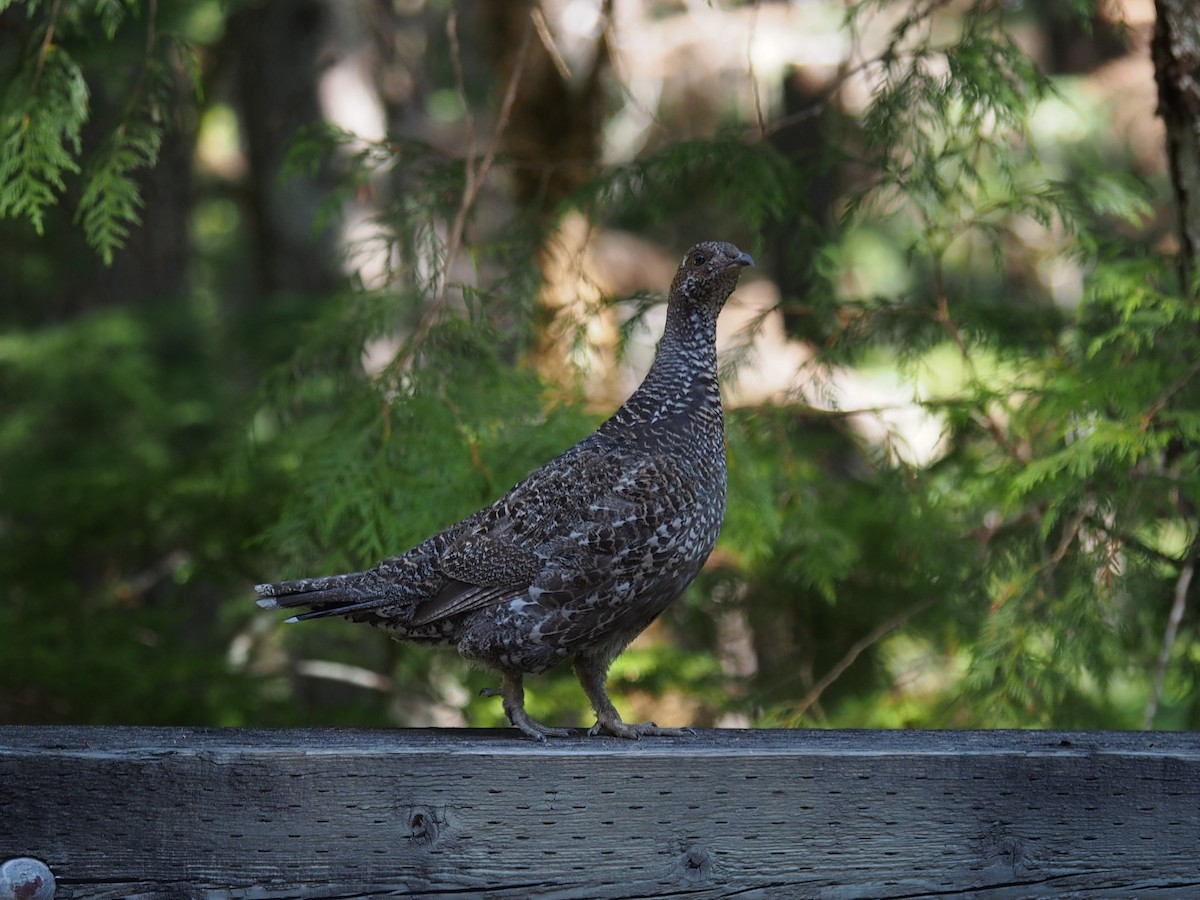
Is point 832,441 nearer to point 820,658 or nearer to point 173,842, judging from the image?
point 820,658

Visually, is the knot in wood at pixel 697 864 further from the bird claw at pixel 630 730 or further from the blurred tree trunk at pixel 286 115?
the blurred tree trunk at pixel 286 115

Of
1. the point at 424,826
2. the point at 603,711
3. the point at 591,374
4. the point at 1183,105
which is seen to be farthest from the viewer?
the point at 591,374

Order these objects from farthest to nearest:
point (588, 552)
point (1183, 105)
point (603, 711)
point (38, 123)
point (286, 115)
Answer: point (286, 115) < point (1183, 105) < point (38, 123) < point (603, 711) < point (588, 552)

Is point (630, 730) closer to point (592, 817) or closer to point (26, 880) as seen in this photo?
point (592, 817)

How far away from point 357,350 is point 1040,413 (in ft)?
8.70

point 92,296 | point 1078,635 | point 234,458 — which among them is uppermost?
point 92,296

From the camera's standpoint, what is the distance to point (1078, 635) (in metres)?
4.52

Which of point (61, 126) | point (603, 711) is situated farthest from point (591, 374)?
point (603, 711)

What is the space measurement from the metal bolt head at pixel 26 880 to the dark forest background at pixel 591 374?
201cm

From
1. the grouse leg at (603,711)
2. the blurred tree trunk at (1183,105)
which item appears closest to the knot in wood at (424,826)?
the grouse leg at (603,711)

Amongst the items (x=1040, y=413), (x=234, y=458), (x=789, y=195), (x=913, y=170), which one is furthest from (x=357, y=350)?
(x=1040, y=413)

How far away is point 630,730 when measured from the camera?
320 cm

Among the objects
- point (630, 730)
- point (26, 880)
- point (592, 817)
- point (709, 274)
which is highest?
point (709, 274)

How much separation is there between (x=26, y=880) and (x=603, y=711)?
1.49 metres
